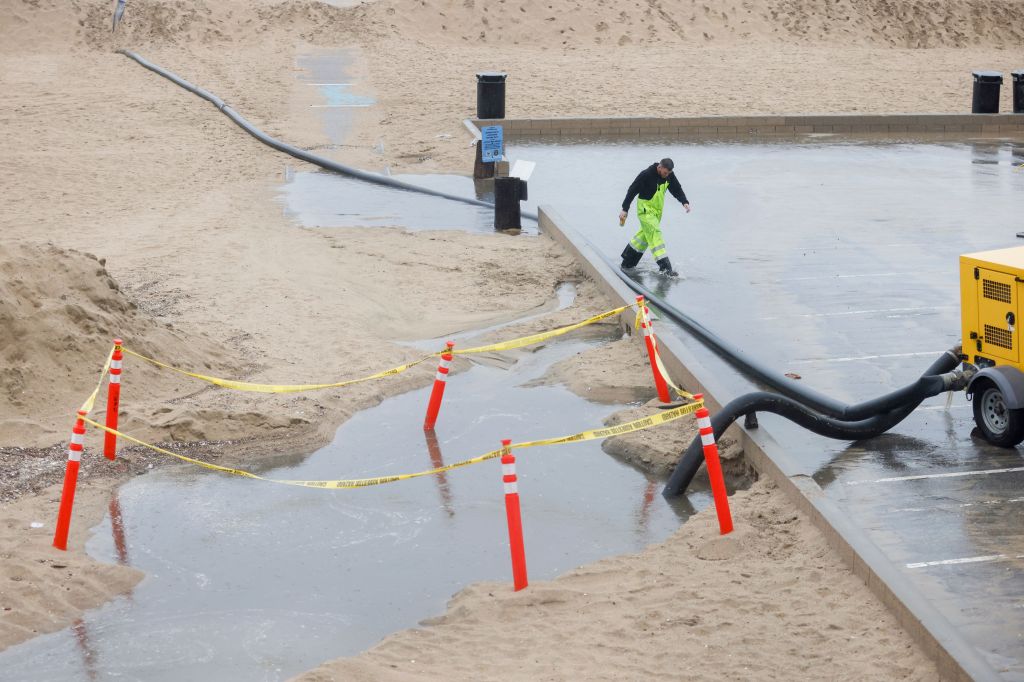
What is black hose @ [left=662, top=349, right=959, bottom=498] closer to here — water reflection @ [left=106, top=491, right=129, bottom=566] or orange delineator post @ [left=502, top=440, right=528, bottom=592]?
orange delineator post @ [left=502, top=440, right=528, bottom=592]

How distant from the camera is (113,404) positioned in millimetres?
10750

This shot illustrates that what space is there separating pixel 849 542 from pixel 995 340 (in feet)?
9.84

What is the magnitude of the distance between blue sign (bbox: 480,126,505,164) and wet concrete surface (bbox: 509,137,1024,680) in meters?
1.05

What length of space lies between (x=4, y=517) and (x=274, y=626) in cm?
270

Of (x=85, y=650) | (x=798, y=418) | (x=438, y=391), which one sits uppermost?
(x=798, y=418)

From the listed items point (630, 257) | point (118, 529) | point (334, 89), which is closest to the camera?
point (118, 529)

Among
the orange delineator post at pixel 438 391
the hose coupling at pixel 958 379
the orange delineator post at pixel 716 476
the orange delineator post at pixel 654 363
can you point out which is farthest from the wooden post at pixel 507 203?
the orange delineator post at pixel 716 476

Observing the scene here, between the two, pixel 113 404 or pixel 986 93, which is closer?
pixel 113 404

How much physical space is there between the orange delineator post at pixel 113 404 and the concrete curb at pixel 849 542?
5.21m

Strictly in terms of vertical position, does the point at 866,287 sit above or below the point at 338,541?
above

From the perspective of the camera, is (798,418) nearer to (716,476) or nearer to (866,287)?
(716,476)

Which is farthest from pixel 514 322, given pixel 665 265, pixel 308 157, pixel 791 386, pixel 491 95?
pixel 491 95

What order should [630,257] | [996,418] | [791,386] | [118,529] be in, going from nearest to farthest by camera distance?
[118,529]
[996,418]
[791,386]
[630,257]

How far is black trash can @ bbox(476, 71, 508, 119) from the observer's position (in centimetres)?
2738
